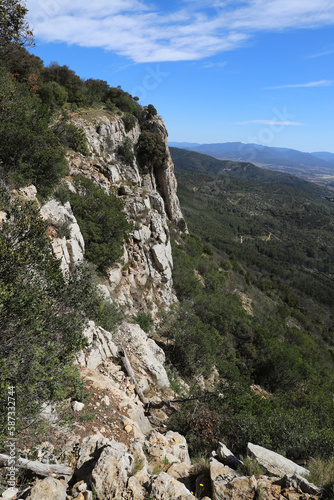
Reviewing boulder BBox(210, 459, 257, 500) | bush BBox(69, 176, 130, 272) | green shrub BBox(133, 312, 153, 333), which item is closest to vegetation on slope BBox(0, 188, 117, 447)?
boulder BBox(210, 459, 257, 500)

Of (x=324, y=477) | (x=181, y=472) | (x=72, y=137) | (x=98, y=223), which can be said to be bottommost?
(x=181, y=472)

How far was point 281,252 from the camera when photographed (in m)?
110

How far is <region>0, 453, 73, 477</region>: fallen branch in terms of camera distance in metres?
4.57

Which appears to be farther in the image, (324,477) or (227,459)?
(227,459)

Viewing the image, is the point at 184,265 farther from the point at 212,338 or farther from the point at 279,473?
the point at 279,473

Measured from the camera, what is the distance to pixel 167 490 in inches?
191

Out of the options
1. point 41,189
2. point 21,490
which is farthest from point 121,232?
point 21,490

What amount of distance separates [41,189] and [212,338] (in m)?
14.3

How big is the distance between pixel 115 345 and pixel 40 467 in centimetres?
631

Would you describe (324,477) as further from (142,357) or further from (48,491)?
(142,357)

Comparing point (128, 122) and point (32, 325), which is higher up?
point (128, 122)

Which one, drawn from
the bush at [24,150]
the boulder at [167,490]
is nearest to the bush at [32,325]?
the boulder at [167,490]

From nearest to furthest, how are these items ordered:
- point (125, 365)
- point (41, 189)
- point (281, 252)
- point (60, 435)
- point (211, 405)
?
point (60, 435) → point (125, 365) → point (211, 405) → point (41, 189) → point (281, 252)

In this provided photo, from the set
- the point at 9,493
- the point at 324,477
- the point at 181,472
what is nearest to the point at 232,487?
the point at 181,472
